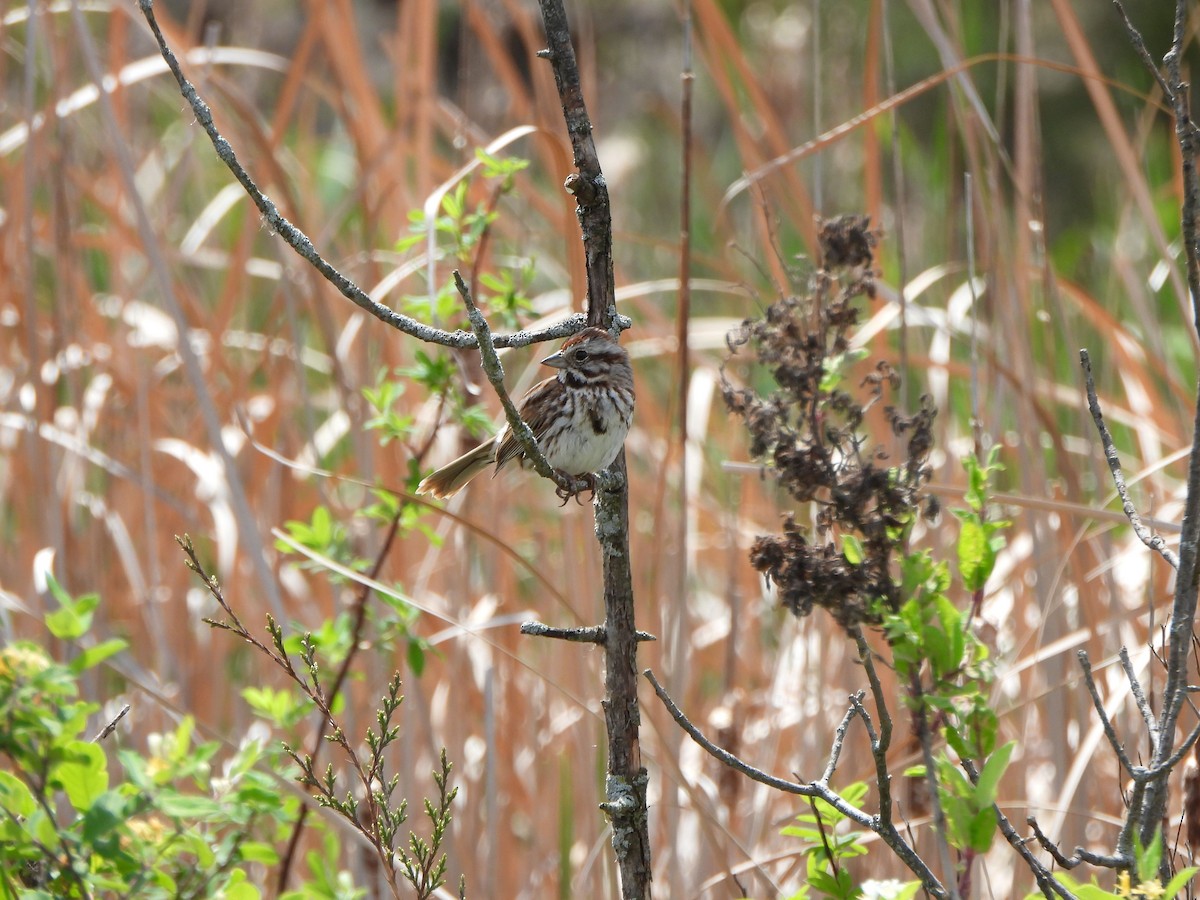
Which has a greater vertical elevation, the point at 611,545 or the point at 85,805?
the point at 611,545

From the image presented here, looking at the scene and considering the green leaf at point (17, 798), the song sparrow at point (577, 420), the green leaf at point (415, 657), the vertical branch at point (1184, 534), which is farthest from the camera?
the song sparrow at point (577, 420)

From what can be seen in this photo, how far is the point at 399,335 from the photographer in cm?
318

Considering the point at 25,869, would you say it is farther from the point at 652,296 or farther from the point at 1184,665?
the point at 652,296

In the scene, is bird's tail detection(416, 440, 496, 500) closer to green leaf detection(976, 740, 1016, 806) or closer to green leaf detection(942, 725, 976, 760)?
green leaf detection(942, 725, 976, 760)

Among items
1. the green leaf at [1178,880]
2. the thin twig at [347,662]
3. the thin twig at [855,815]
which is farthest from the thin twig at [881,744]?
the thin twig at [347,662]

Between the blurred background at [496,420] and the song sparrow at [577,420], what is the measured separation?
11cm

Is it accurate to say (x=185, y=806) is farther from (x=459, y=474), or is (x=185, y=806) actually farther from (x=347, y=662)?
(x=459, y=474)

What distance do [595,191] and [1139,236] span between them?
485cm

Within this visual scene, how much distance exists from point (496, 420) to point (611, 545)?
1826 millimetres

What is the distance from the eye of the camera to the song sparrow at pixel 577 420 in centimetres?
254

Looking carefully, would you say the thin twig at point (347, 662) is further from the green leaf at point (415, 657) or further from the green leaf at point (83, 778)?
the green leaf at point (83, 778)

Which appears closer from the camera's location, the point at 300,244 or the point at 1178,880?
the point at 1178,880

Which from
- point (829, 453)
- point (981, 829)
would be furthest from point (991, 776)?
point (829, 453)

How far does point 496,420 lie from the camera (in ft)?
10.9
